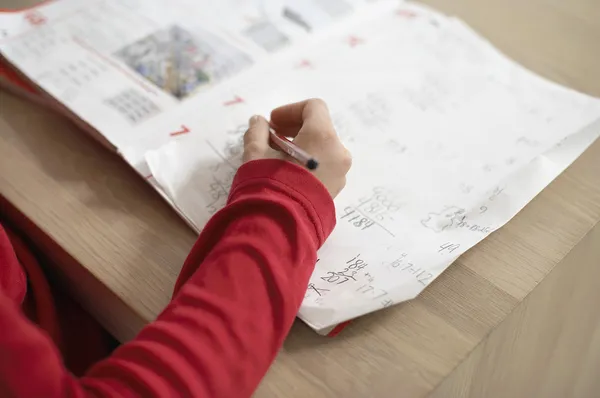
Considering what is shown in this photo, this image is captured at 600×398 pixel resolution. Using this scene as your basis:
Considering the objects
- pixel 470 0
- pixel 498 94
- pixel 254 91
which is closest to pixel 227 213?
pixel 254 91

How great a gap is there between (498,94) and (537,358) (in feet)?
0.88

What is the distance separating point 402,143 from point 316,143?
4.0 inches

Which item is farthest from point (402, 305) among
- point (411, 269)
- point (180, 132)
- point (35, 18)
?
point (35, 18)

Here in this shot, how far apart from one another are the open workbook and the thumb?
0.11 feet

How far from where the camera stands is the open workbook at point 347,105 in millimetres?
453

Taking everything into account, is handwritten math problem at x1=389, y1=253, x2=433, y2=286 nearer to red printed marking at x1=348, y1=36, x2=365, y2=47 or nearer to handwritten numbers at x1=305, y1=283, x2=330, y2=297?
handwritten numbers at x1=305, y1=283, x2=330, y2=297

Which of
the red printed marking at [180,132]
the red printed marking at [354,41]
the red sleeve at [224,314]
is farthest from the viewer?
the red printed marking at [354,41]

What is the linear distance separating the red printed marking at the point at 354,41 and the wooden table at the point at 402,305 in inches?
10.2

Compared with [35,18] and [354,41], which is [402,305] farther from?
[35,18]

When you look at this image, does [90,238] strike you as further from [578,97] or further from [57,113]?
[578,97]

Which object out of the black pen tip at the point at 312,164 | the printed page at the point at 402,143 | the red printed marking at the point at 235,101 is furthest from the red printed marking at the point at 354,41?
the black pen tip at the point at 312,164

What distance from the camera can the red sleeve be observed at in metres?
0.32

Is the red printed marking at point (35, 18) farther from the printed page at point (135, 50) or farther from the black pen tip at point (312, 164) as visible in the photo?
the black pen tip at point (312, 164)

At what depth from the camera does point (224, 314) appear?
0.36 metres
